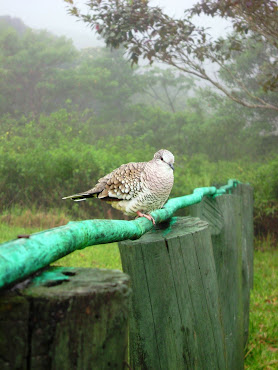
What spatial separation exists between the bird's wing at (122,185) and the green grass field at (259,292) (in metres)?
1.08

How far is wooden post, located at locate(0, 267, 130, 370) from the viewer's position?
0.49 metres

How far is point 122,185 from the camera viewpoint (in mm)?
1942

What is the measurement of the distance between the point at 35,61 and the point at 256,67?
22.7 feet

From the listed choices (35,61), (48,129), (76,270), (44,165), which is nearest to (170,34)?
(44,165)

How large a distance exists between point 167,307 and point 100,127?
11981mm

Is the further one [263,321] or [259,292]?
[259,292]

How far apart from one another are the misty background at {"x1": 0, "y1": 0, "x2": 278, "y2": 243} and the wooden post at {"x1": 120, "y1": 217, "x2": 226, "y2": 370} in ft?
14.7

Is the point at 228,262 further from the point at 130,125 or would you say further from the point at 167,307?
the point at 130,125

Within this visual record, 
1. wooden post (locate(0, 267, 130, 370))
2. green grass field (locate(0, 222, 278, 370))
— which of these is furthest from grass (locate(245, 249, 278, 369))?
wooden post (locate(0, 267, 130, 370))

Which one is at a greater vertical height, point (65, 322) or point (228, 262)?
point (65, 322)

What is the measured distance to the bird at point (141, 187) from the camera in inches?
74.9

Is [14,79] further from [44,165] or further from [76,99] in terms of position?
[44,165]

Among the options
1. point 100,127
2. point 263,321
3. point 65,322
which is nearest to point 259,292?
point 263,321

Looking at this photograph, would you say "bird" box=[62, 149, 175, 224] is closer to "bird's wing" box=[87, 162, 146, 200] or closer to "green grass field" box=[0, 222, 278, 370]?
"bird's wing" box=[87, 162, 146, 200]
